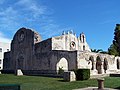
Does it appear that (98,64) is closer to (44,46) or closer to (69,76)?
(44,46)

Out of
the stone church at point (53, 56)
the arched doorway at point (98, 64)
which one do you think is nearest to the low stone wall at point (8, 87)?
the stone church at point (53, 56)

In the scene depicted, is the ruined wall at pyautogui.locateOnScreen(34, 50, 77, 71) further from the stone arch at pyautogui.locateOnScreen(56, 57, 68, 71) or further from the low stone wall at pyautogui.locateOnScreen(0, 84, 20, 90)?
the low stone wall at pyautogui.locateOnScreen(0, 84, 20, 90)

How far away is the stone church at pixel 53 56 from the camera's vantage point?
3541 centimetres

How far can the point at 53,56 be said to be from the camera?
35.7 meters

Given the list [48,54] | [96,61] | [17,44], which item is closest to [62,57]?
[48,54]

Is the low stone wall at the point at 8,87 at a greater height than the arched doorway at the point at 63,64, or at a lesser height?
lesser

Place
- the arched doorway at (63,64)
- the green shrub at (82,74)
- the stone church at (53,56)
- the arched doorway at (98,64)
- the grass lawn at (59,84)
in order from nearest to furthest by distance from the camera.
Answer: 1. the grass lawn at (59,84)
2. the green shrub at (82,74)
3. the stone church at (53,56)
4. the arched doorway at (63,64)
5. the arched doorway at (98,64)

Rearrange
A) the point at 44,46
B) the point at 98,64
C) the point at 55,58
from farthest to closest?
the point at 98,64 < the point at 44,46 < the point at 55,58

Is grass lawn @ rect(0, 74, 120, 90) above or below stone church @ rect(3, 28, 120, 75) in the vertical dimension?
below

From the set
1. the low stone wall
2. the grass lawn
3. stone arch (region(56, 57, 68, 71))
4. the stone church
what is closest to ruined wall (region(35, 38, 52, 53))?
the stone church

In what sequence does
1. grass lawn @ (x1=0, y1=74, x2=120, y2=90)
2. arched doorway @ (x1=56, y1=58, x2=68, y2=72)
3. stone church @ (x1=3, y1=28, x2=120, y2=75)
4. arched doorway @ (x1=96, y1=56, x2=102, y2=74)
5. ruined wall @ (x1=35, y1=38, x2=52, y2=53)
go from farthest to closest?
arched doorway @ (x1=96, y1=56, x2=102, y2=74), ruined wall @ (x1=35, y1=38, x2=52, y2=53), arched doorway @ (x1=56, y1=58, x2=68, y2=72), stone church @ (x1=3, y1=28, x2=120, y2=75), grass lawn @ (x1=0, y1=74, x2=120, y2=90)

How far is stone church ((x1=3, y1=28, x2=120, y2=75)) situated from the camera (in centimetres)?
3541

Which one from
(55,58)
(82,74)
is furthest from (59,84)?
(55,58)

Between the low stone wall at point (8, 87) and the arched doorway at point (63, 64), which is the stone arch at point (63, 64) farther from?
the low stone wall at point (8, 87)
